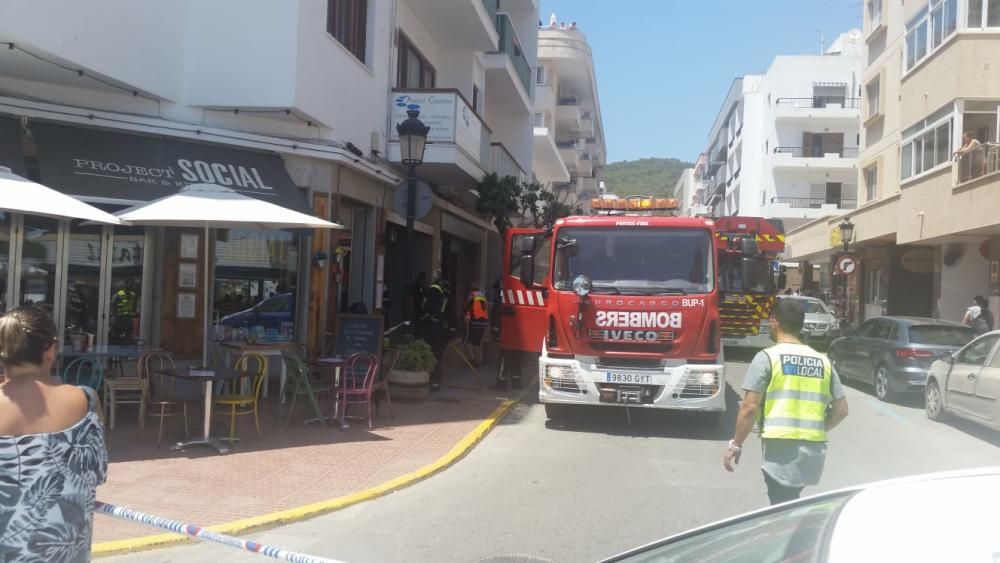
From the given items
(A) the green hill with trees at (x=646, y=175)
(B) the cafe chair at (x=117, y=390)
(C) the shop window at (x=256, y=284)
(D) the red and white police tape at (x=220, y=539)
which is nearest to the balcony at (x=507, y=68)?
(C) the shop window at (x=256, y=284)

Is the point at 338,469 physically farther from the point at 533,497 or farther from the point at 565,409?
the point at 565,409

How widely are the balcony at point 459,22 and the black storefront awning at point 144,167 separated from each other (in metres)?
6.66

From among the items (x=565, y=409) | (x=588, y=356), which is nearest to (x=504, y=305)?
(x=565, y=409)

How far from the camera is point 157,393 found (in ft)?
31.6

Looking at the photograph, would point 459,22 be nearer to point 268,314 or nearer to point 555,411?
point 268,314

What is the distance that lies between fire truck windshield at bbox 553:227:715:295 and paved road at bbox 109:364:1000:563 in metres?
1.90

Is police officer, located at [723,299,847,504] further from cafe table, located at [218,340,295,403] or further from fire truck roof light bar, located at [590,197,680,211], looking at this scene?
fire truck roof light bar, located at [590,197,680,211]

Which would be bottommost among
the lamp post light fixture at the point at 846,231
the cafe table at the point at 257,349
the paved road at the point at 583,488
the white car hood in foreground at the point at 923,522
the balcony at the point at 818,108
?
the paved road at the point at 583,488

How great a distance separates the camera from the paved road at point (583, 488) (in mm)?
5707

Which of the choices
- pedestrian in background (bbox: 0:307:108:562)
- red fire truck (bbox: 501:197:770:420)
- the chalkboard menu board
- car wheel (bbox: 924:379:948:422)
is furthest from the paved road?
pedestrian in background (bbox: 0:307:108:562)

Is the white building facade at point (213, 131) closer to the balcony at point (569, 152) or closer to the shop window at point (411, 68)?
the shop window at point (411, 68)

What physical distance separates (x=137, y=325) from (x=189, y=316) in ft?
2.26

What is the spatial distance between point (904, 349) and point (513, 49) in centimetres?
1530

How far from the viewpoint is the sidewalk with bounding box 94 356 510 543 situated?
6367 mm
